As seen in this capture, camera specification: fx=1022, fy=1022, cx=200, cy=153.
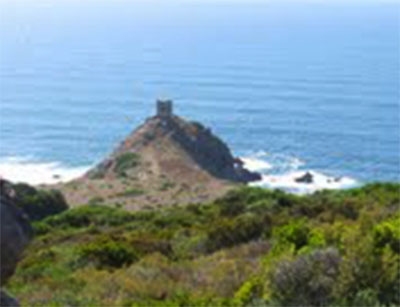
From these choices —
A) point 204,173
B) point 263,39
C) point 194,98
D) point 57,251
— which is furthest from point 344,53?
point 57,251

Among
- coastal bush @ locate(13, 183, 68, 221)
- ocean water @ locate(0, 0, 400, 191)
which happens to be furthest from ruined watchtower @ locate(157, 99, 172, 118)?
coastal bush @ locate(13, 183, 68, 221)

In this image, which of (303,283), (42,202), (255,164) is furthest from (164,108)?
(303,283)

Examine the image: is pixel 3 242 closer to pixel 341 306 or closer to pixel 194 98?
pixel 341 306

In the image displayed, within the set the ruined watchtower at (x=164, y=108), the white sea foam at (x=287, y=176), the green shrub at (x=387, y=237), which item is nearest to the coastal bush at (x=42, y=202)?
the white sea foam at (x=287, y=176)

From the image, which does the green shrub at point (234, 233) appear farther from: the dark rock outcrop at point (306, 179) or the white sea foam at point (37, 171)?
the dark rock outcrop at point (306, 179)

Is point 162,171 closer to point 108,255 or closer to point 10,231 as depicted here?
point 108,255

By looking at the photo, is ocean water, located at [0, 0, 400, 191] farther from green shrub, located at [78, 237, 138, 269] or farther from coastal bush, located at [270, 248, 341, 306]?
coastal bush, located at [270, 248, 341, 306]

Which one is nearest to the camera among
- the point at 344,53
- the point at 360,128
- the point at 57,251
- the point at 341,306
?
the point at 341,306

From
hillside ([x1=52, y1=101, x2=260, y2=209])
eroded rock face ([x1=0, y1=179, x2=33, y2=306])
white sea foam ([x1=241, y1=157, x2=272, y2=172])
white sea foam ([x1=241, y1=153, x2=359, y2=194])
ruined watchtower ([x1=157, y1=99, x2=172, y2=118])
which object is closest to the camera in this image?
eroded rock face ([x1=0, y1=179, x2=33, y2=306])
